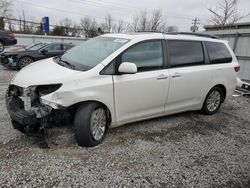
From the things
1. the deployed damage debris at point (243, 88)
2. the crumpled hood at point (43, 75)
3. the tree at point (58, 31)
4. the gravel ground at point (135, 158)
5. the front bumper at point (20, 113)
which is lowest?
the gravel ground at point (135, 158)

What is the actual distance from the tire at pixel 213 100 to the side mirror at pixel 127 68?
2.28 meters

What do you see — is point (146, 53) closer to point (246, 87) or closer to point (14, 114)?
point (14, 114)

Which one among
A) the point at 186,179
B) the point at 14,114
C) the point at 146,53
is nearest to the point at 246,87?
the point at 146,53

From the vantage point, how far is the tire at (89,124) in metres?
3.05

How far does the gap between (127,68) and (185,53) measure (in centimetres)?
157

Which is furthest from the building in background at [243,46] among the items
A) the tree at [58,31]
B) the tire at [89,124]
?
the tree at [58,31]

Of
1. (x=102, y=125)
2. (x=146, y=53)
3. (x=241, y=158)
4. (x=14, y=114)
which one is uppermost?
(x=146, y=53)

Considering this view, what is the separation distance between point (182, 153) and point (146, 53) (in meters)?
1.72

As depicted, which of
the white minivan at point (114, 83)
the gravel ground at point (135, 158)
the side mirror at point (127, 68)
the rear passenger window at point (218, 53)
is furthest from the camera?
the rear passenger window at point (218, 53)

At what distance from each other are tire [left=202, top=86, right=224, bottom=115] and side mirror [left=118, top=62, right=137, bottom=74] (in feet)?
7.48

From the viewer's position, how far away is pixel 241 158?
10.8 ft

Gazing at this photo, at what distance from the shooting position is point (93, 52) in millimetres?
3680

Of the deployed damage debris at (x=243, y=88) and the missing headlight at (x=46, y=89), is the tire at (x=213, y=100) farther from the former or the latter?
the missing headlight at (x=46, y=89)

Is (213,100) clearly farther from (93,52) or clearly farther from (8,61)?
(8,61)
